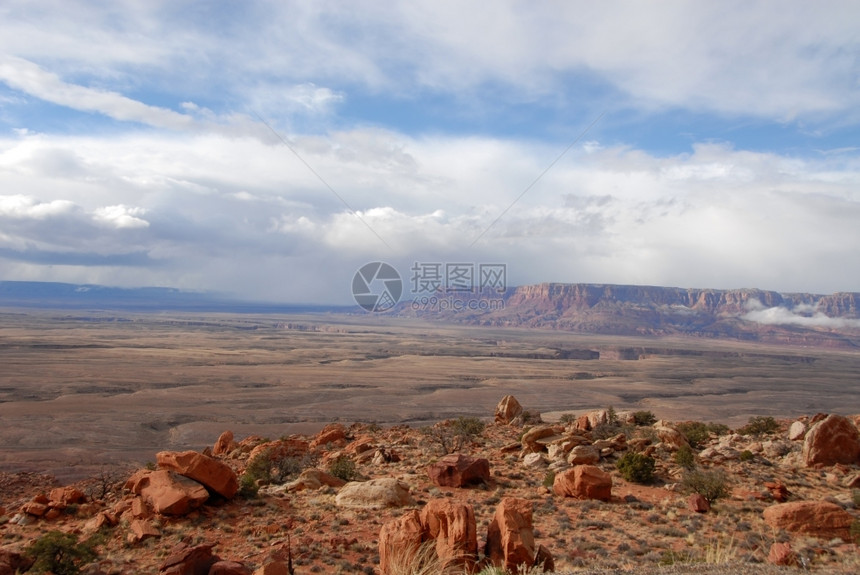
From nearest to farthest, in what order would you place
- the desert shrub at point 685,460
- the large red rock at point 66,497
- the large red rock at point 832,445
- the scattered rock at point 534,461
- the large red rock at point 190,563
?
the large red rock at point 190,563 → the large red rock at point 66,497 → the desert shrub at point 685,460 → the large red rock at point 832,445 → the scattered rock at point 534,461

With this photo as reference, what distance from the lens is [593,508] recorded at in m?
12.6

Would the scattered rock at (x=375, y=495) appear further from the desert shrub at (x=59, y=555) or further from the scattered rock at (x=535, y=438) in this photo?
the scattered rock at (x=535, y=438)

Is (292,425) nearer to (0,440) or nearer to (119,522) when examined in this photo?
(0,440)

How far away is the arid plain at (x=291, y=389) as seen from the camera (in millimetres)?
37719

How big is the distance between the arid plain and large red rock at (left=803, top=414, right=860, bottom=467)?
32.2 metres

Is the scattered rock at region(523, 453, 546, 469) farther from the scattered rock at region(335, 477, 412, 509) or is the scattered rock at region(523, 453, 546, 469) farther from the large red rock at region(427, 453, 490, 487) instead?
the scattered rock at region(335, 477, 412, 509)

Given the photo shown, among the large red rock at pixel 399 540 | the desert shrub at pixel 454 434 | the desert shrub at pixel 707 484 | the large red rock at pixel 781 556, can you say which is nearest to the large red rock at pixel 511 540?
the large red rock at pixel 399 540

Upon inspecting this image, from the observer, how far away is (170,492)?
12.4 m

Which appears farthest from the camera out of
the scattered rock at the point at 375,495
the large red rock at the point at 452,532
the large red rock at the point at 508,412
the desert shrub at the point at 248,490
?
the large red rock at the point at 508,412

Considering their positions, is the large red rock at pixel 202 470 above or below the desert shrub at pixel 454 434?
above

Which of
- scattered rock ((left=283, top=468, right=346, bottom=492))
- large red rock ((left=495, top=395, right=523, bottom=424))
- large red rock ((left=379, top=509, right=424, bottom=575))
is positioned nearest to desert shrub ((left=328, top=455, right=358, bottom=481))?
scattered rock ((left=283, top=468, right=346, bottom=492))

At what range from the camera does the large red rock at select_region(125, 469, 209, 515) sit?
1220cm

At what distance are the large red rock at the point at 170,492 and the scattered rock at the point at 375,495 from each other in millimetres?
3547

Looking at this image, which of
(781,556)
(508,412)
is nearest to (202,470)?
(781,556)
